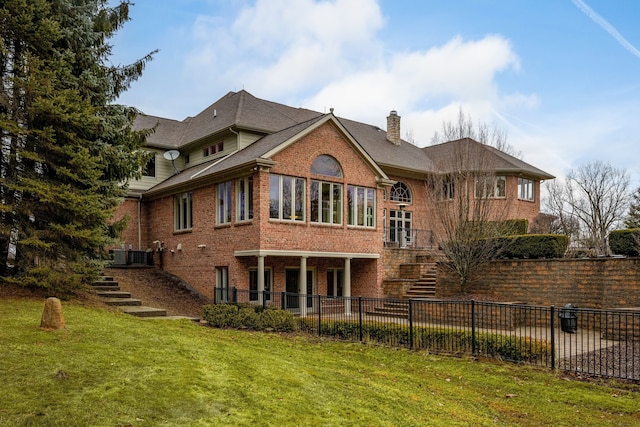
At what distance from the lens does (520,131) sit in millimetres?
28422

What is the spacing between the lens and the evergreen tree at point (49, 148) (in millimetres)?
11914

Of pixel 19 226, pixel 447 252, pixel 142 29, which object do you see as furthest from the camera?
pixel 447 252

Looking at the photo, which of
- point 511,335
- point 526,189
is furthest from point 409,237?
point 511,335

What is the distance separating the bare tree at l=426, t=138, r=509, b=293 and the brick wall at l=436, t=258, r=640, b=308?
2.17ft

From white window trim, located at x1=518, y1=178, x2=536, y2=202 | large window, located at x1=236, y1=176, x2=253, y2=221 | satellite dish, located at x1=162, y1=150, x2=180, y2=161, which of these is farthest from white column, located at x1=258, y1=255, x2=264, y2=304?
white window trim, located at x1=518, y1=178, x2=536, y2=202

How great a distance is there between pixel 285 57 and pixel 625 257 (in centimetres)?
1577

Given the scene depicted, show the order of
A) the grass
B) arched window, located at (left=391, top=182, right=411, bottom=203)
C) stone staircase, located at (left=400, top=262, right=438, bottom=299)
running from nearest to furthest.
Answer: the grass, stone staircase, located at (left=400, top=262, right=438, bottom=299), arched window, located at (left=391, top=182, right=411, bottom=203)

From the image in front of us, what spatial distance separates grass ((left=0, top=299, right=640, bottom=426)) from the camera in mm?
5184

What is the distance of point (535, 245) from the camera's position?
1772cm

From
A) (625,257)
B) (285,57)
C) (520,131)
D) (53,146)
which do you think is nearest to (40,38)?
(53,146)

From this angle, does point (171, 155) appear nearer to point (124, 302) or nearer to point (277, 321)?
point (124, 302)

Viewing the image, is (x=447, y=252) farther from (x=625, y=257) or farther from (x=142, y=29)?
(x=142, y=29)

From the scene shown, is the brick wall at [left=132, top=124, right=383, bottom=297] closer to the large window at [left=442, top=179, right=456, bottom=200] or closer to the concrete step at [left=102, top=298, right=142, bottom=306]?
the large window at [left=442, top=179, right=456, bottom=200]

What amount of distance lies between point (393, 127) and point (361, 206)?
11.5 meters
